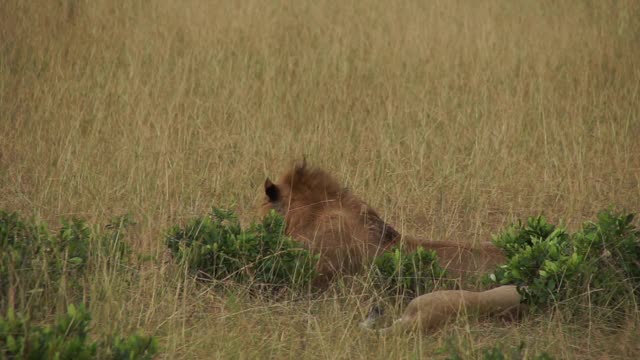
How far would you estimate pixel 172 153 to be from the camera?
20.8 feet

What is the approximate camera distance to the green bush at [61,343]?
299 cm

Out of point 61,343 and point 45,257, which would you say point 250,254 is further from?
point 61,343

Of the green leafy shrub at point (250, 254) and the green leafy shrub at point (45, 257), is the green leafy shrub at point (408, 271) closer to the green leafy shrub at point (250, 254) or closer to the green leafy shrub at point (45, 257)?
the green leafy shrub at point (250, 254)

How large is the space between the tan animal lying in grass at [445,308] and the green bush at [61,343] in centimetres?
117

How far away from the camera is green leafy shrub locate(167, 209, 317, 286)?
174 inches

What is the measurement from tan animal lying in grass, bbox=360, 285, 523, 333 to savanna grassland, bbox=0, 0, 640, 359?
62 mm

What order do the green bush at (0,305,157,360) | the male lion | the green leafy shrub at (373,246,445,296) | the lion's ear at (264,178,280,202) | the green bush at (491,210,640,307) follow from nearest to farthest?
the green bush at (0,305,157,360), the green bush at (491,210,640,307), the green leafy shrub at (373,246,445,296), the male lion, the lion's ear at (264,178,280,202)

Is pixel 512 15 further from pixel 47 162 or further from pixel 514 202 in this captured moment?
pixel 47 162

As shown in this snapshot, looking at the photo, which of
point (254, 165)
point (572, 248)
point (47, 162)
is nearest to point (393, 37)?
point (254, 165)

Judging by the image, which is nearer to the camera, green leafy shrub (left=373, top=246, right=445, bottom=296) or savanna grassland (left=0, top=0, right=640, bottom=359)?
savanna grassland (left=0, top=0, right=640, bottom=359)

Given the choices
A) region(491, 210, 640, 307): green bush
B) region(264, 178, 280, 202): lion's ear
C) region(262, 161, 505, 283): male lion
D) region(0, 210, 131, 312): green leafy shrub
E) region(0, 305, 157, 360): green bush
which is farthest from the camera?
region(264, 178, 280, 202): lion's ear

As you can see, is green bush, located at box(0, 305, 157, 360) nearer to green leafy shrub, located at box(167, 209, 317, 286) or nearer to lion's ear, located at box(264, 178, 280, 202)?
green leafy shrub, located at box(167, 209, 317, 286)

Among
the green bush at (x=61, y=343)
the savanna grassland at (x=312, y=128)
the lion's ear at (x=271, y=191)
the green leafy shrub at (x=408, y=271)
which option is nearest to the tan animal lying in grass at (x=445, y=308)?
the savanna grassland at (x=312, y=128)

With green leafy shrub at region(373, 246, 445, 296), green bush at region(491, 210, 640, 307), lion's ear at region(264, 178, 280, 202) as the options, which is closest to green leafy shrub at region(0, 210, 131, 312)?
lion's ear at region(264, 178, 280, 202)
